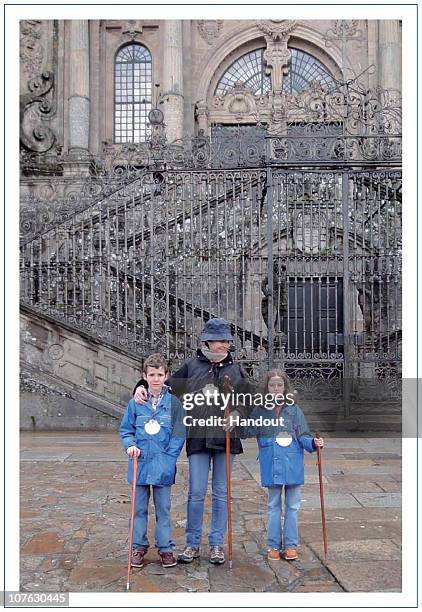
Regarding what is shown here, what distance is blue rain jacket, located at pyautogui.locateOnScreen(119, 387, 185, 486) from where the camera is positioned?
205 inches

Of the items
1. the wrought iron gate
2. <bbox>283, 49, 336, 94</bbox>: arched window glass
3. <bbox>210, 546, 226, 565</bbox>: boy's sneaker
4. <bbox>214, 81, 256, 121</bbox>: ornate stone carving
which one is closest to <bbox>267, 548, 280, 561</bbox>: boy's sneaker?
<bbox>210, 546, 226, 565</bbox>: boy's sneaker

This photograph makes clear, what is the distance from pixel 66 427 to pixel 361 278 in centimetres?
575

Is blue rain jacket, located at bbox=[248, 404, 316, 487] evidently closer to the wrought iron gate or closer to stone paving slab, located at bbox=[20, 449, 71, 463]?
stone paving slab, located at bbox=[20, 449, 71, 463]

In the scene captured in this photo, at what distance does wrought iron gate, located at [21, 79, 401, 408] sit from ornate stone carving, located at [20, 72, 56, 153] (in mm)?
12729

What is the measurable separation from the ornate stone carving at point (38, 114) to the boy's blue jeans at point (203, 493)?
72.1ft

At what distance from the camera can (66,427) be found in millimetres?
12453

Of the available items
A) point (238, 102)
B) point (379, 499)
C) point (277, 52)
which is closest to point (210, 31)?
point (277, 52)

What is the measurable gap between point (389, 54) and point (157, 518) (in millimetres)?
23312

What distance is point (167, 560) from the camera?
5.19 m

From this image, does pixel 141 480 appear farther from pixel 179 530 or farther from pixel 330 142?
pixel 330 142

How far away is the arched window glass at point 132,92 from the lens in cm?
2691
